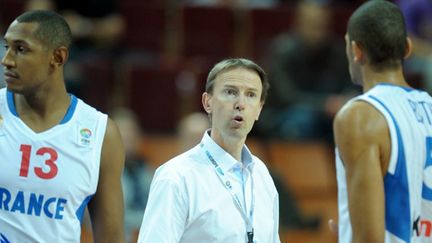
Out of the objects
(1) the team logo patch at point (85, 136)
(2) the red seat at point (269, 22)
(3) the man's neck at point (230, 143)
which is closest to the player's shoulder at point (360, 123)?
(3) the man's neck at point (230, 143)

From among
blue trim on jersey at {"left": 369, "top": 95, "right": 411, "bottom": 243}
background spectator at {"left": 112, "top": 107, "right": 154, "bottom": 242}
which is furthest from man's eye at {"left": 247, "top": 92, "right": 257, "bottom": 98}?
background spectator at {"left": 112, "top": 107, "right": 154, "bottom": 242}

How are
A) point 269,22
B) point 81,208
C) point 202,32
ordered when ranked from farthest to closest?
point 269,22 < point 202,32 < point 81,208

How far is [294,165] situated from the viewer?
33.5 feet

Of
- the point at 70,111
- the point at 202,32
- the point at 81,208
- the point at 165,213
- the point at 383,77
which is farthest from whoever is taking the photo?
the point at 202,32

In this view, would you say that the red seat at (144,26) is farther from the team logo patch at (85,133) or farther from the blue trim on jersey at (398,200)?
the blue trim on jersey at (398,200)

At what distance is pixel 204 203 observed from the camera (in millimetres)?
4504

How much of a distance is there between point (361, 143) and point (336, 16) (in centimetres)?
748

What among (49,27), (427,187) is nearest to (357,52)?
(427,187)

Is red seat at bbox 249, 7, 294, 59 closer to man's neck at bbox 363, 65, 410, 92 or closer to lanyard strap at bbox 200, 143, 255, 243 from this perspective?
man's neck at bbox 363, 65, 410, 92

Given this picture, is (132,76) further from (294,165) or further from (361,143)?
(361,143)

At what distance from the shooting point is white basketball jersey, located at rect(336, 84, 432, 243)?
504 centimetres

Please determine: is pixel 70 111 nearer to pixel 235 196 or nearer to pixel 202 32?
pixel 235 196

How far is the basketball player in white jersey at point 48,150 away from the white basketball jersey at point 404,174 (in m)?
1.21

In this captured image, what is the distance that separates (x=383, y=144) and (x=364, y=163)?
16 cm
